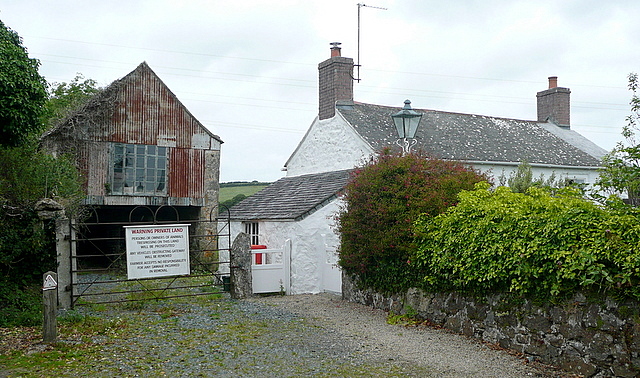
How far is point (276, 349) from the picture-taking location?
9375 mm

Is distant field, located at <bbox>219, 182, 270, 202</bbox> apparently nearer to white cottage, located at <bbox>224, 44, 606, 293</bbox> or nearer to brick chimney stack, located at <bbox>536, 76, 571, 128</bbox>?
white cottage, located at <bbox>224, 44, 606, 293</bbox>

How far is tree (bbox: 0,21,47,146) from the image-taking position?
11.2 meters

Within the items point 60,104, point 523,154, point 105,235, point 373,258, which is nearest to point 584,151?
point 523,154

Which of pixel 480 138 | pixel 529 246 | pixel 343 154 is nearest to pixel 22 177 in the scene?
pixel 529 246

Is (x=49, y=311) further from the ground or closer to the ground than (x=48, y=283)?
closer to the ground

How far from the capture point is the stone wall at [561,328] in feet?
24.0

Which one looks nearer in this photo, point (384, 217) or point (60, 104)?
point (384, 217)

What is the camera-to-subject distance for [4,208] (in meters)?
11.9

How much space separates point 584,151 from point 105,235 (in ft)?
Answer: 71.6

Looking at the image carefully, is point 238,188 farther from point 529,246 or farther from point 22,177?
point 529,246

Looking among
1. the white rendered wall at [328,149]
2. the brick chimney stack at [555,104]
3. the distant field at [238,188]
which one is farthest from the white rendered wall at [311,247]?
the distant field at [238,188]

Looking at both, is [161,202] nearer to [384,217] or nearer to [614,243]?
[384,217]

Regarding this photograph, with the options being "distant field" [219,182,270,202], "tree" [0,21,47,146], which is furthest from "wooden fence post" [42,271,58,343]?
"distant field" [219,182,270,202]

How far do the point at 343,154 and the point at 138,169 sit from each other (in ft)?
27.4
